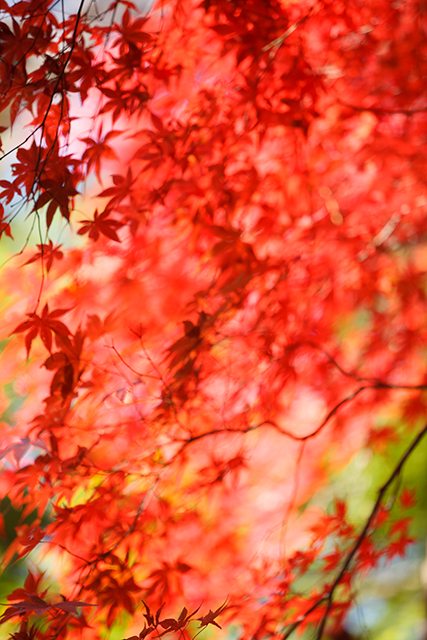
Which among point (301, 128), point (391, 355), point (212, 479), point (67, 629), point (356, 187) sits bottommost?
point (67, 629)

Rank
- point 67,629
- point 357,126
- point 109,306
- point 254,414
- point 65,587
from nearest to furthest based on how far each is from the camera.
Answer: point 67,629, point 65,587, point 109,306, point 254,414, point 357,126

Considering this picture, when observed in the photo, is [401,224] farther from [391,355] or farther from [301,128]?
[301,128]

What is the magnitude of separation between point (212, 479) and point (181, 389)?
33 cm

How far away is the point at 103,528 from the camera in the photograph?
1026 mm

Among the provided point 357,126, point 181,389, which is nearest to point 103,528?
point 181,389

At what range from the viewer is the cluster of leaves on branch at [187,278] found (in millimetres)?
951

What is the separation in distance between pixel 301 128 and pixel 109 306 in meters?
0.72

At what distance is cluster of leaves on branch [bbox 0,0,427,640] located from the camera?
3.12ft

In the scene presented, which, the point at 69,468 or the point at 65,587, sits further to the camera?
the point at 65,587

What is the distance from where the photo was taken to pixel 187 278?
4.42 feet

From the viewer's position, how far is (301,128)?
4.28ft

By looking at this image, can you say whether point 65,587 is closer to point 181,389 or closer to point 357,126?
point 181,389

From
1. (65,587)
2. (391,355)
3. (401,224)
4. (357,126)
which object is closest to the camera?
(65,587)

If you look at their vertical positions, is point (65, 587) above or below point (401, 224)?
below
